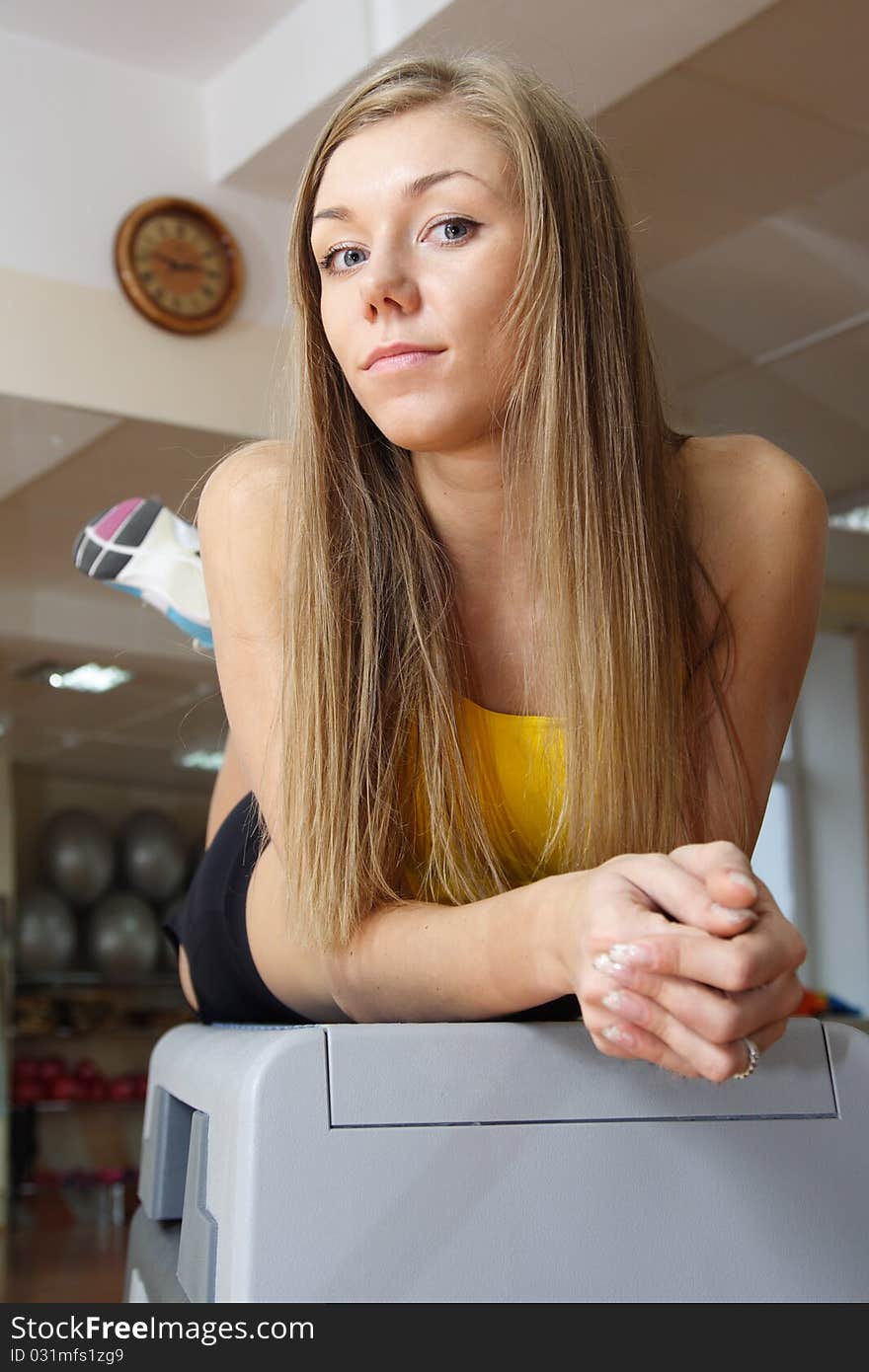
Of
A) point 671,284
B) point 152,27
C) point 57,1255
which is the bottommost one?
point 57,1255

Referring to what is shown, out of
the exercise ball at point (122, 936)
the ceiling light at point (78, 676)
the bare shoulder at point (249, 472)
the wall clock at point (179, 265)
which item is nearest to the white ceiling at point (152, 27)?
the wall clock at point (179, 265)

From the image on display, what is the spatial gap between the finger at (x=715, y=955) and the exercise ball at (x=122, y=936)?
10.3 feet

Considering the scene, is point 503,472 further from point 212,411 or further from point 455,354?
point 212,411

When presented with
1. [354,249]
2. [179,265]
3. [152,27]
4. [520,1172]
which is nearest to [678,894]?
[520,1172]

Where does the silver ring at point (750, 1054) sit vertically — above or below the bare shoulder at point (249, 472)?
below

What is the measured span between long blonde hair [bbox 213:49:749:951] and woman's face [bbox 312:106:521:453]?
0.02 metres

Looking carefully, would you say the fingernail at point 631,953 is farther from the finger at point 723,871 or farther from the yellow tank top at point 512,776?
the yellow tank top at point 512,776

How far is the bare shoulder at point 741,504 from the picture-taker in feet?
2.52

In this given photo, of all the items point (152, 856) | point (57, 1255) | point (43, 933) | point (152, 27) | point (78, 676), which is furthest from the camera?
point (152, 856)

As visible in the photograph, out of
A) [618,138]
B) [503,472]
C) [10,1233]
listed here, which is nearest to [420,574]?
[503,472]

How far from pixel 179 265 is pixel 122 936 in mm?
1697

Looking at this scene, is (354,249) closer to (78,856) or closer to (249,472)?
(249,472)

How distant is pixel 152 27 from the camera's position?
8.99 ft
